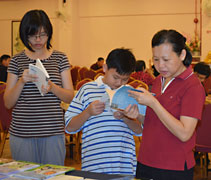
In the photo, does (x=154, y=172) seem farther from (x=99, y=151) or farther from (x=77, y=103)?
(x=77, y=103)

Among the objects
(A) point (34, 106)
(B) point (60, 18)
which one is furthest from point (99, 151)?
(B) point (60, 18)

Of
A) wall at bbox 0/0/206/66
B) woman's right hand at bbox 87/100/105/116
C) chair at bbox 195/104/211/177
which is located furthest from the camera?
wall at bbox 0/0/206/66

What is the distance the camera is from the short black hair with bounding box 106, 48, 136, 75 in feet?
6.63

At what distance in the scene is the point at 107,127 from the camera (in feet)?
6.66

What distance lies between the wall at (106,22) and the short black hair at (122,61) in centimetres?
1217

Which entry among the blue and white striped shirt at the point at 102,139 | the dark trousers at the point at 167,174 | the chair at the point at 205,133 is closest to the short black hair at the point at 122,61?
the blue and white striped shirt at the point at 102,139

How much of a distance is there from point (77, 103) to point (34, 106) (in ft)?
0.84

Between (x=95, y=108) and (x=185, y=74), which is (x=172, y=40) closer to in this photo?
(x=185, y=74)

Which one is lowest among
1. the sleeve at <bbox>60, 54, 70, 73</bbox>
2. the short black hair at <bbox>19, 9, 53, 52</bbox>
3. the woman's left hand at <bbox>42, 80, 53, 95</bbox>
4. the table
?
the table

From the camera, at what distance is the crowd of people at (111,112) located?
177 cm

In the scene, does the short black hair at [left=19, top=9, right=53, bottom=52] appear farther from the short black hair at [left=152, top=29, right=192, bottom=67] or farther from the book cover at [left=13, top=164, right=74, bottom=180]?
the book cover at [left=13, top=164, right=74, bottom=180]

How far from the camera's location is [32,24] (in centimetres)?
209

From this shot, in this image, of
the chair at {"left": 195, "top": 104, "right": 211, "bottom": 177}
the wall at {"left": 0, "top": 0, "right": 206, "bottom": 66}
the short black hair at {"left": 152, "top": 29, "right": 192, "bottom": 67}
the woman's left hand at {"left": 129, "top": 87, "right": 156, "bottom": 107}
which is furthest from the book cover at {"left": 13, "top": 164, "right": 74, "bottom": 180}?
the wall at {"left": 0, "top": 0, "right": 206, "bottom": 66}

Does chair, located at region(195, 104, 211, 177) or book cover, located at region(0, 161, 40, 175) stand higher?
book cover, located at region(0, 161, 40, 175)
